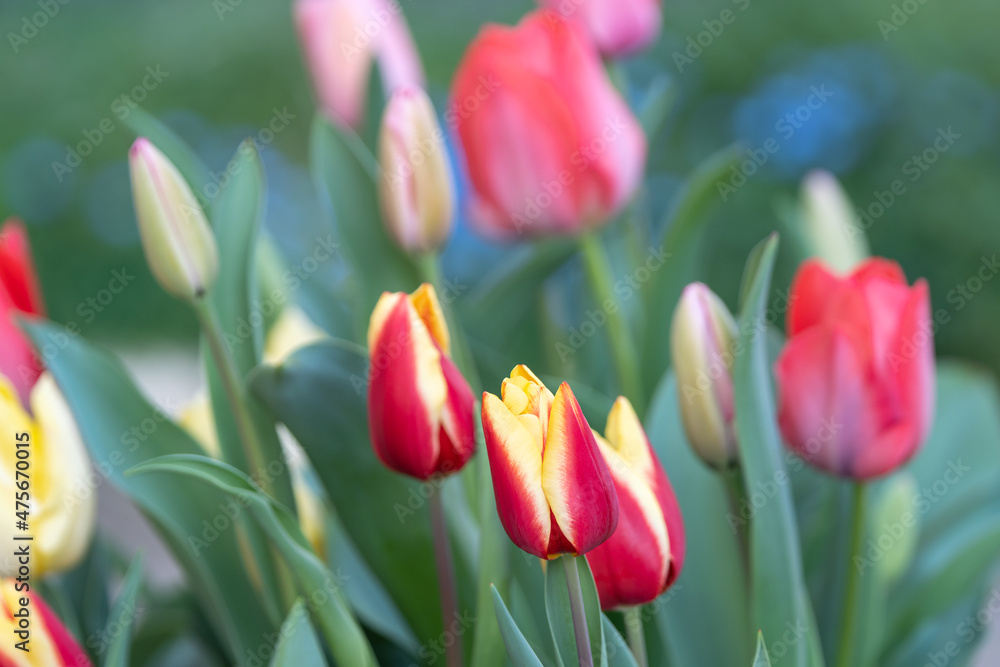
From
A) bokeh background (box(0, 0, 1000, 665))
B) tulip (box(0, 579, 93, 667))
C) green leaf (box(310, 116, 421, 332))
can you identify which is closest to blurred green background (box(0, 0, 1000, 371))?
bokeh background (box(0, 0, 1000, 665))

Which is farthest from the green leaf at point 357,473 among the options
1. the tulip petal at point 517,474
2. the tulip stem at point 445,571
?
the tulip petal at point 517,474

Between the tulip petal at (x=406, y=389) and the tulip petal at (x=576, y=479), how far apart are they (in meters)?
0.08

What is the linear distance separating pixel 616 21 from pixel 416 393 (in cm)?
41

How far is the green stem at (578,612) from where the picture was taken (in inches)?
13.2

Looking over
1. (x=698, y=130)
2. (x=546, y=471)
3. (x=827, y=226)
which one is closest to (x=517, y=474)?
(x=546, y=471)

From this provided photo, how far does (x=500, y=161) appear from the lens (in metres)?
0.57

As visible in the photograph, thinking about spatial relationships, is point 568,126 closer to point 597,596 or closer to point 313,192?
point 597,596

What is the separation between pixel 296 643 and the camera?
365 mm

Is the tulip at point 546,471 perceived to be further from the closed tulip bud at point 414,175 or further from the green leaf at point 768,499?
the closed tulip bud at point 414,175

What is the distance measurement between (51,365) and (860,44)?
86.2 inches

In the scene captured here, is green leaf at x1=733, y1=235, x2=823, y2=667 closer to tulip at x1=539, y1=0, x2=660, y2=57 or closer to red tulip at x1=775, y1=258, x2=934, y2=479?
red tulip at x1=775, y1=258, x2=934, y2=479

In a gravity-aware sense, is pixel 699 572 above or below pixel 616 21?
below

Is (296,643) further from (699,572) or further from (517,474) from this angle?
(699,572)

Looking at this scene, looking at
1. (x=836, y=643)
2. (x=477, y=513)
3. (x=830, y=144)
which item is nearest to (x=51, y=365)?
(x=477, y=513)
